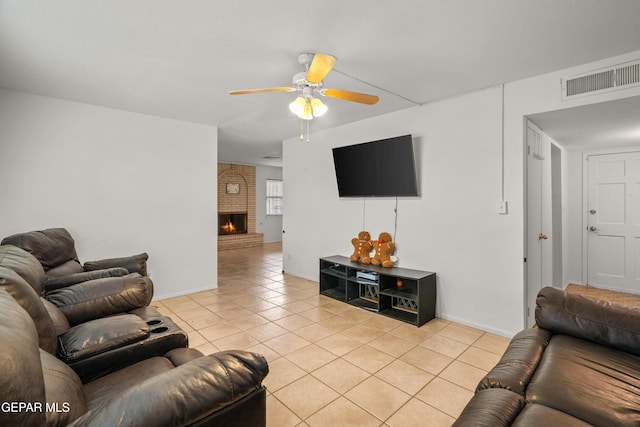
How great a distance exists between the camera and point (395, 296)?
354cm

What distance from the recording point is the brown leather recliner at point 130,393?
26.9 inches

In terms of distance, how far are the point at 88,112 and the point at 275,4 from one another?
3.04 metres

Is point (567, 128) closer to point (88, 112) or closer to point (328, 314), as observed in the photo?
point (328, 314)

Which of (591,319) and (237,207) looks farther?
(237,207)

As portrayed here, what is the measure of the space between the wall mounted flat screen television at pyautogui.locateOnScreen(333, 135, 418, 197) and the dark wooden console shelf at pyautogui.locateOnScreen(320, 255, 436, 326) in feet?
3.21

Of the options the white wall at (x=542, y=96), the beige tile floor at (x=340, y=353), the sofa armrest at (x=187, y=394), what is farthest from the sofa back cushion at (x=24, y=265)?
the white wall at (x=542, y=96)

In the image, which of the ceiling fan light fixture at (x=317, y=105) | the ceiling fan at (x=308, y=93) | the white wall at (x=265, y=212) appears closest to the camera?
the ceiling fan at (x=308, y=93)

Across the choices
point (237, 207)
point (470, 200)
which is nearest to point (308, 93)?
point (470, 200)

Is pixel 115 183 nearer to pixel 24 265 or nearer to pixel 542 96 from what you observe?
pixel 24 265

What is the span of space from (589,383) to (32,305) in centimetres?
242

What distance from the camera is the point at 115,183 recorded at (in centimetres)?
381

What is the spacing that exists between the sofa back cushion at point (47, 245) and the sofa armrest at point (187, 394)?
241 cm

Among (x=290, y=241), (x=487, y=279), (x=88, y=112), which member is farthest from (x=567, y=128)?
(x=88, y=112)

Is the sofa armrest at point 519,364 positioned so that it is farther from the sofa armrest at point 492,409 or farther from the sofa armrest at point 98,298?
the sofa armrest at point 98,298
